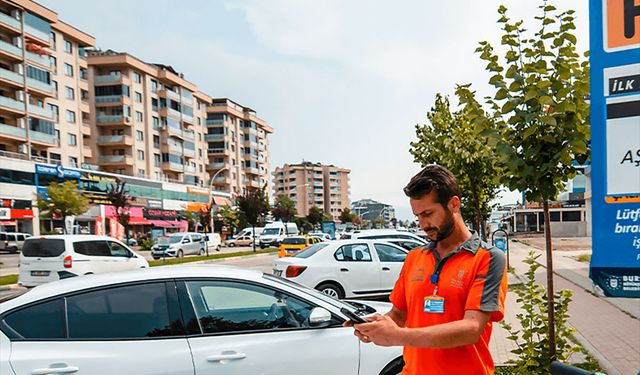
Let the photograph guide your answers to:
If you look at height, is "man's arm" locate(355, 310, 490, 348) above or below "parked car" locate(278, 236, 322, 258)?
above

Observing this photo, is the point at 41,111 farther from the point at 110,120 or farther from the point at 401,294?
the point at 401,294

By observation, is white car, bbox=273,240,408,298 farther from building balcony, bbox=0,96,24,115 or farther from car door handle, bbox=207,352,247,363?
building balcony, bbox=0,96,24,115

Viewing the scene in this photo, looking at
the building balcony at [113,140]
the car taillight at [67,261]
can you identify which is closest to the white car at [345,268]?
the car taillight at [67,261]

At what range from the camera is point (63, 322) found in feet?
10.7

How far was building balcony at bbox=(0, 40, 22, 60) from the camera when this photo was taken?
4223 centimetres

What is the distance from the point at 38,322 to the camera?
3.25 meters

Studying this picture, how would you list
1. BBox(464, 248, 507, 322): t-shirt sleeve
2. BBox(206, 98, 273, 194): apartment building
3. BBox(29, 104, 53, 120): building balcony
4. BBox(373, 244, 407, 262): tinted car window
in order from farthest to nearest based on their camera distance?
BBox(206, 98, 273, 194): apartment building, BBox(29, 104, 53, 120): building balcony, BBox(373, 244, 407, 262): tinted car window, BBox(464, 248, 507, 322): t-shirt sleeve

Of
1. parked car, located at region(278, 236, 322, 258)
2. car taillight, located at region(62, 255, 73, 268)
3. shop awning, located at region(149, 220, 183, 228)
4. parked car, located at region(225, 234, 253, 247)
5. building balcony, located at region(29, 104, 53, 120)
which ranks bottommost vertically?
parked car, located at region(225, 234, 253, 247)

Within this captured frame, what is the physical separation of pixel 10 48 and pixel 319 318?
5039 centimetres

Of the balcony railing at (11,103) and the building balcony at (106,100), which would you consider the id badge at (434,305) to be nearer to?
the balcony railing at (11,103)

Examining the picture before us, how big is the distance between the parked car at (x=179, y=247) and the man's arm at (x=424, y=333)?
102 ft

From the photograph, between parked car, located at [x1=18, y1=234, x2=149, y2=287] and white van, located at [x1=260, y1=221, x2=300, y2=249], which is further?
white van, located at [x1=260, y1=221, x2=300, y2=249]

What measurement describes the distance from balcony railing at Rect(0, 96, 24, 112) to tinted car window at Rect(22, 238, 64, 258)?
35.6m

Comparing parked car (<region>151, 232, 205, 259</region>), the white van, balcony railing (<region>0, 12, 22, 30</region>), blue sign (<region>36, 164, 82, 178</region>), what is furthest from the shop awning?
parked car (<region>151, 232, 205, 259</region>)
